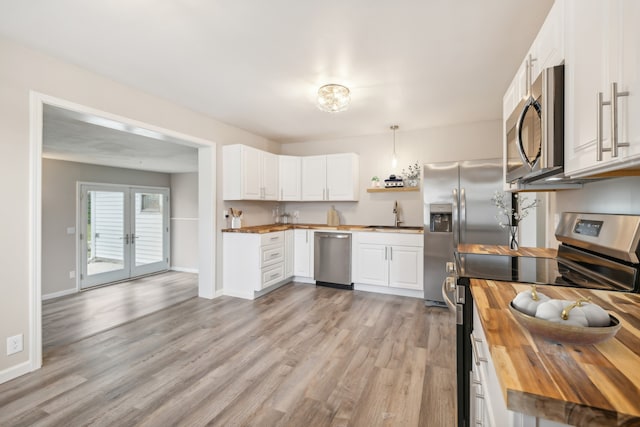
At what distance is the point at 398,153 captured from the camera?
4777mm

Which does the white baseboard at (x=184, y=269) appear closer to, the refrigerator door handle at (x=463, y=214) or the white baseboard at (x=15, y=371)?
the white baseboard at (x=15, y=371)

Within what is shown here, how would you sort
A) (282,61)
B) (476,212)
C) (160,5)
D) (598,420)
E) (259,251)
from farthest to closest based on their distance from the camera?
1. (259,251)
2. (476,212)
3. (282,61)
4. (160,5)
5. (598,420)

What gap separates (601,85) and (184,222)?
7.05 m

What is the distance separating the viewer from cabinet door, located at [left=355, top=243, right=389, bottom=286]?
4219 millimetres

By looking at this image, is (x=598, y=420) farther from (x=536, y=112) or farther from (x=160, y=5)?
(x=160, y=5)

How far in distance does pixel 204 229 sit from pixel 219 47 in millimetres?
2522

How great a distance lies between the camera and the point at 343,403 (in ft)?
6.28

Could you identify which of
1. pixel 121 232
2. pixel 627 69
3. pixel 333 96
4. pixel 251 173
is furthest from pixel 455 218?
pixel 121 232

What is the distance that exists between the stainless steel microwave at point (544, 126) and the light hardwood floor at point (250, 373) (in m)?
1.51

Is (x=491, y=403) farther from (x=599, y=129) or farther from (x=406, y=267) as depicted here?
(x=406, y=267)

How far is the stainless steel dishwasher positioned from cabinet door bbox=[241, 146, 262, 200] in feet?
3.74

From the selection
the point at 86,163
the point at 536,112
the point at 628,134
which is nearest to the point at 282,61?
the point at 536,112

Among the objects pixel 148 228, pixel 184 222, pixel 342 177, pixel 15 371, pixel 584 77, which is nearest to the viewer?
pixel 584 77

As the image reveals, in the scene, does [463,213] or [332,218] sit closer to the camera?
[463,213]
